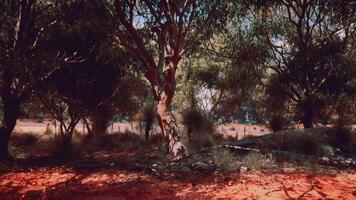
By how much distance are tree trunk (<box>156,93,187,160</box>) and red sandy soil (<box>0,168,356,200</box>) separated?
2004 mm

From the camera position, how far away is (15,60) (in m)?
9.43

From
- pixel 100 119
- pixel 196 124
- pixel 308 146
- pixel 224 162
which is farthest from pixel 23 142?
pixel 308 146

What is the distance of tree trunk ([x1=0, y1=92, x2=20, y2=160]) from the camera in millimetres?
10594

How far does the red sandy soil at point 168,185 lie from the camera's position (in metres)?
7.42

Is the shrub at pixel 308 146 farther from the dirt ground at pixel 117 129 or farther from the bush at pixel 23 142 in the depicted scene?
the bush at pixel 23 142

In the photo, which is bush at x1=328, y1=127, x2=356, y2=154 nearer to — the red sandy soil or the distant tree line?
the distant tree line

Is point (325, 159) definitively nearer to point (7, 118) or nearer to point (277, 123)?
point (277, 123)

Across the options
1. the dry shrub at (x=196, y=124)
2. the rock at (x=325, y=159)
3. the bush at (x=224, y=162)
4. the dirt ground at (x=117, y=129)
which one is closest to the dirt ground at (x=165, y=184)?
the bush at (x=224, y=162)

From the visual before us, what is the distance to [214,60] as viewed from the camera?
2358cm

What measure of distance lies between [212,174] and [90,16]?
7224 millimetres

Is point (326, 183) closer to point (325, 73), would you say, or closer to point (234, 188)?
point (234, 188)

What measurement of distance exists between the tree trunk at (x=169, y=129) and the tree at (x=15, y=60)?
4242mm

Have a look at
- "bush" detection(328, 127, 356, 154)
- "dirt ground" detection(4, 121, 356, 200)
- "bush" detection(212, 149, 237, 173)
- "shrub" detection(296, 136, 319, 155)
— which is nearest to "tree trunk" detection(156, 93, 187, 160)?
"bush" detection(212, 149, 237, 173)

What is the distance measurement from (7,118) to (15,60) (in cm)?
240
